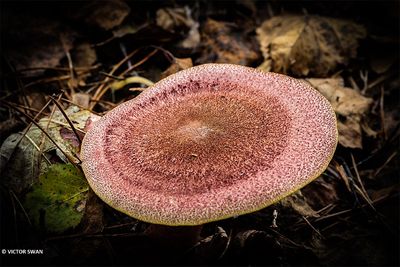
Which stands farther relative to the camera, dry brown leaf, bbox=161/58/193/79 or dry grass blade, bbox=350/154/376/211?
dry brown leaf, bbox=161/58/193/79

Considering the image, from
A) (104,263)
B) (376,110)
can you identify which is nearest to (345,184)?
(376,110)

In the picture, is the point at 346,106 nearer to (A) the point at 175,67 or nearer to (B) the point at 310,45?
(B) the point at 310,45

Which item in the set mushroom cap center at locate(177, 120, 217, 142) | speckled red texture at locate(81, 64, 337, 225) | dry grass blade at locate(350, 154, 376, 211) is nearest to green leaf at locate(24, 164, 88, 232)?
speckled red texture at locate(81, 64, 337, 225)

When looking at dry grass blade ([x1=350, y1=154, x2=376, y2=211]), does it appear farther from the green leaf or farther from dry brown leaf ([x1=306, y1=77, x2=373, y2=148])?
the green leaf

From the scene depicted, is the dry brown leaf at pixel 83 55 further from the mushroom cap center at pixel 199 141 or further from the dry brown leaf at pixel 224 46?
the mushroom cap center at pixel 199 141

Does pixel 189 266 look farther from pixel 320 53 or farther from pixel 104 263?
pixel 320 53

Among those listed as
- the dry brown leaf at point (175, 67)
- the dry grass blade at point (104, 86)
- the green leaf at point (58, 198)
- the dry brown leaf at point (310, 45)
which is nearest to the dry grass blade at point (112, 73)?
the dry grass blade at point (104, 86)

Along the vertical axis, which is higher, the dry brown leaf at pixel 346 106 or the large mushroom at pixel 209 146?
the large mushroom at pixel 209 146

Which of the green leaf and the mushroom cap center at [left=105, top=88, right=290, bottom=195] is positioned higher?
the mushroom cap center at [left=105, top=88, right=290, bottom=195]
